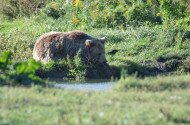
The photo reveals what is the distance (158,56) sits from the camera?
2098 cm

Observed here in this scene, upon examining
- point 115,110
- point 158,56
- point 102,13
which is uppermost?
point 102,13

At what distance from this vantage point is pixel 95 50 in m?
19.8

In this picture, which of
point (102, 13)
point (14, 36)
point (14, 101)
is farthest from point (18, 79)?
point (102, 13)

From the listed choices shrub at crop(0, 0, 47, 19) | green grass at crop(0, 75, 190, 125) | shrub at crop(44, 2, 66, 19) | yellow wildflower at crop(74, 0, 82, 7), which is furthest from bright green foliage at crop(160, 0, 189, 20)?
green grass at crop(0, 75, 190, 125)

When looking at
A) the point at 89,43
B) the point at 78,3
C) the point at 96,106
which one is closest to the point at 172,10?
the point at 78,3

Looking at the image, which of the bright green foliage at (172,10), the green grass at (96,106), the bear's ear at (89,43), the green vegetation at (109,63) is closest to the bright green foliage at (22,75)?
the green vegetation at (109,63)

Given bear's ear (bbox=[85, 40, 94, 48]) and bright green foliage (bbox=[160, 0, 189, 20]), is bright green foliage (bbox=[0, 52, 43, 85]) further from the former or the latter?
bright green foliage (bbox=[160, 0, 189, 20])

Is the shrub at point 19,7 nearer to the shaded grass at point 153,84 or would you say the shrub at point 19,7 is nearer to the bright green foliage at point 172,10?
the bright green foliage at point 172,10

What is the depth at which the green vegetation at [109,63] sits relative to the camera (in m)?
9.44

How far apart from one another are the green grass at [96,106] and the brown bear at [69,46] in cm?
780

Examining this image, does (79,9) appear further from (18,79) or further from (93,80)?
(18,79)

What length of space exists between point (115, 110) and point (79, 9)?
17361 millimetres

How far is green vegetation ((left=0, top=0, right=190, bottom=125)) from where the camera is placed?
31.0 feet

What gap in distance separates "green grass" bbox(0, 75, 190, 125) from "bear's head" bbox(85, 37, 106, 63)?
7.64 metres
